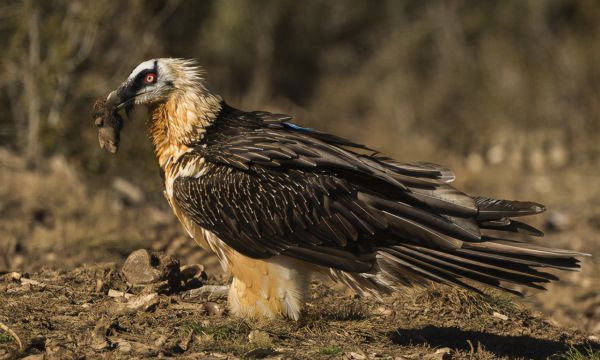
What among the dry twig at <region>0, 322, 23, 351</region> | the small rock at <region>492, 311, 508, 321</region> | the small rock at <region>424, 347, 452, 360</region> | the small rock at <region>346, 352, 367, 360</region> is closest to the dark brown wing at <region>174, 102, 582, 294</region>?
the small rock at <region>424, 347, 452, 360</region>

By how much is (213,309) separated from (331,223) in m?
1.24

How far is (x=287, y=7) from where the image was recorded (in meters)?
27.2

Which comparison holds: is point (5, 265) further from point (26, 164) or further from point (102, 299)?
point (26, 164)

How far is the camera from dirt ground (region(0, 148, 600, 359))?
242 inches

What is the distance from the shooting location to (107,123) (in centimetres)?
742

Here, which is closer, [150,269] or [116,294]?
[116,294]

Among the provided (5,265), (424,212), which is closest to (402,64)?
(5,265)

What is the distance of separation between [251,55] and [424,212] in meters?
21.4

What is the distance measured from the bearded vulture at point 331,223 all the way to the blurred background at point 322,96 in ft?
8.77

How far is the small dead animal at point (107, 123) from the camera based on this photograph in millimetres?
7371

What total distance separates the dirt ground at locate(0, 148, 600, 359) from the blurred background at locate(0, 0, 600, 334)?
8 cm

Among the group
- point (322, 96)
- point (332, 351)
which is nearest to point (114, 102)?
point (332, 351)

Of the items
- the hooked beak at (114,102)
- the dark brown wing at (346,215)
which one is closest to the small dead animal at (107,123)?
the hooked beak at (114,102)

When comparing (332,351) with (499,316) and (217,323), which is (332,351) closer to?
(217,323)
